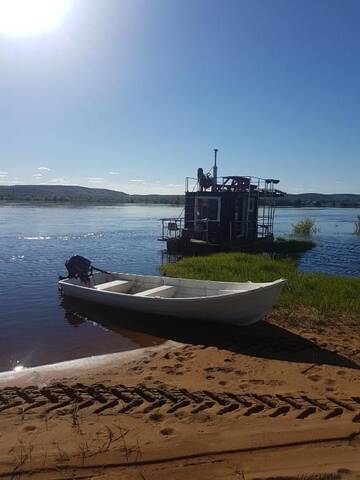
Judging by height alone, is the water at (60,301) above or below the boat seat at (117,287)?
below

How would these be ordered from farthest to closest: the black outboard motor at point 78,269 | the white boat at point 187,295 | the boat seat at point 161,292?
the black outboard motor at point 78,269 → the boat seat at point 161,292 → the white boat at point 187,295

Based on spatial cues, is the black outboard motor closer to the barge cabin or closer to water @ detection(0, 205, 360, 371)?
water @ detection(0, 205, 360, 371)

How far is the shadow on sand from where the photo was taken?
8852 mm

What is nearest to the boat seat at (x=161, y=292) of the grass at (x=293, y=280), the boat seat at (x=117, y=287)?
the boat seat at (x=117, y=287)

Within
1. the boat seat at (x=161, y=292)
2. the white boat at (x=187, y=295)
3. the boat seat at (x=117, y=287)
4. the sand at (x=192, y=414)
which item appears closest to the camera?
the sand at (x=192, y=414)

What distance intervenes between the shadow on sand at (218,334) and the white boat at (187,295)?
24 centimetres

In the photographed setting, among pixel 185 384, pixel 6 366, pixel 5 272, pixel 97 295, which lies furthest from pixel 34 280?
pixel 185 384

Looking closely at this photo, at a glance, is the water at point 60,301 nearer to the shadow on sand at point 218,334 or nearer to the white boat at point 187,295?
the shadow on sand at point 218,334

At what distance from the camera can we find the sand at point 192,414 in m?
4.76

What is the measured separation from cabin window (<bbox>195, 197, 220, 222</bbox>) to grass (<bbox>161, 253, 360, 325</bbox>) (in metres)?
5.59

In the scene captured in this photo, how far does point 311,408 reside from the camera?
613 cm

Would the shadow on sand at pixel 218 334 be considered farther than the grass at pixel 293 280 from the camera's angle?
No

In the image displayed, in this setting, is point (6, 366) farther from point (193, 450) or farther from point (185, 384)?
point (193, 450)

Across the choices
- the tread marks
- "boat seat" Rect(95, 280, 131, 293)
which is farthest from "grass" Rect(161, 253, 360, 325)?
the tread marks
